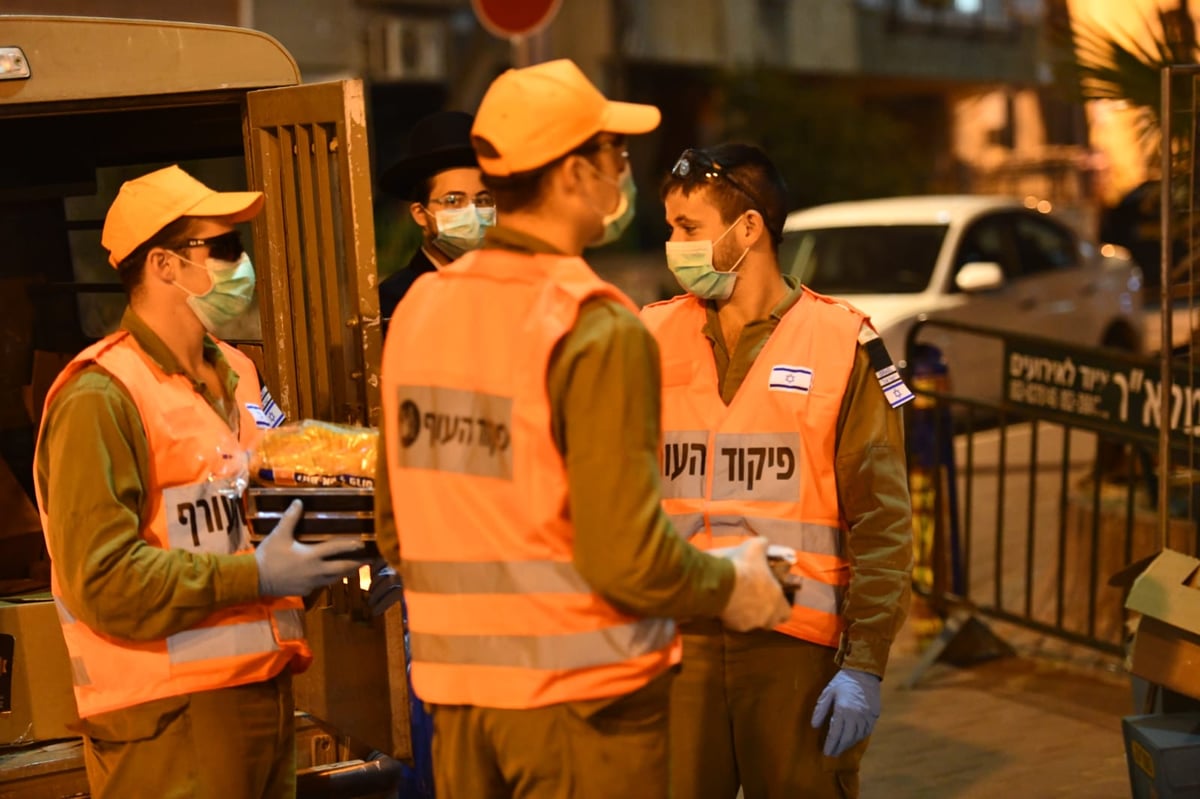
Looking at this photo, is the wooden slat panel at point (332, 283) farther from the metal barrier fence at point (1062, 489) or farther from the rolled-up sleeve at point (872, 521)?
the metal barrier fence at point (1062, 489)

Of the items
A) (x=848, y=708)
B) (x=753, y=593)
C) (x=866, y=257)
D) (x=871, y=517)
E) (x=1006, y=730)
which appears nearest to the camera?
(x=753, y=593)

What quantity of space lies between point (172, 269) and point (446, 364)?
36.0 inches

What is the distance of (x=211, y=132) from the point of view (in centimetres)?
470

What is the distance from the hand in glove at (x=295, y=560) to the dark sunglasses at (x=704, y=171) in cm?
112

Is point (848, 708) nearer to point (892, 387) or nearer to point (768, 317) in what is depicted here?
point (892, 387)

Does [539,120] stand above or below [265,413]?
above

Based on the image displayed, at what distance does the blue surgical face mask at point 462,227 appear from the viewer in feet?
14.6

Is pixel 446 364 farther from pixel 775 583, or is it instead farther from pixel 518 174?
pixel 775 583

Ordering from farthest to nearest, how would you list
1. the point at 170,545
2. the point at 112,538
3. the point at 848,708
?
the point at 848,708
the point at 170,545
the point at 112,538

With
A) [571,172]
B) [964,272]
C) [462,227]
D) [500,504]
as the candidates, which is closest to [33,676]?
[462,227]

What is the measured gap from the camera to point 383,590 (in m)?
3.91

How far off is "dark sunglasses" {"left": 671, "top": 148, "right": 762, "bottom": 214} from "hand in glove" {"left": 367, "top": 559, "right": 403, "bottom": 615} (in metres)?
1.19

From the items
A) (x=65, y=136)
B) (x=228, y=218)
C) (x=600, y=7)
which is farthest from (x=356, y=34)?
(x=228, y=218)

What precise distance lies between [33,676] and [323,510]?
1424 mm
